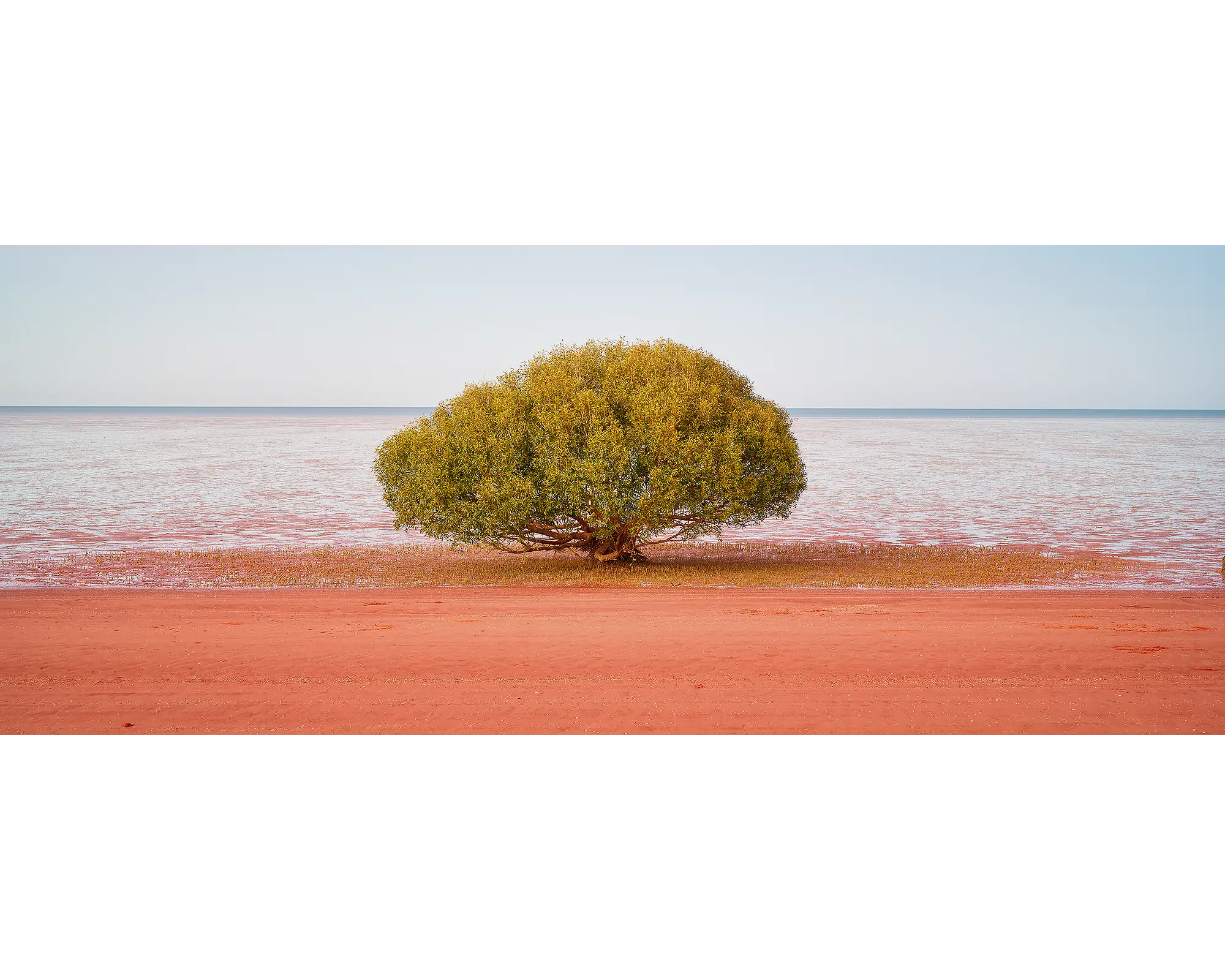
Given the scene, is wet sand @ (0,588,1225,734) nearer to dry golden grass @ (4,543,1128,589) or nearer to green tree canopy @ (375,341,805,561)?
dry golden grass @ (4,543,1128,589)

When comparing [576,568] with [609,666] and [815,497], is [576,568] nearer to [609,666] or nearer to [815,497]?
[609,666]

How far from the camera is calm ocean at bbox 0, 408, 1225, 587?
20844 mm

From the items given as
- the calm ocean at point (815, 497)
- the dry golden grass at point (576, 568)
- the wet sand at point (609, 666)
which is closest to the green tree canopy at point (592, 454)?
the dry golden grass at point (576, 568)

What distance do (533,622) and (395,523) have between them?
573cm

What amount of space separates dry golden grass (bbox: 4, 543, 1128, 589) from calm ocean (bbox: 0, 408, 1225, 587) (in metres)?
1.46

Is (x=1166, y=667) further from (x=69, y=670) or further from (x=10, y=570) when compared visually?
(x=10, y=570)

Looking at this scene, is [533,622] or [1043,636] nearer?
[1043,636]

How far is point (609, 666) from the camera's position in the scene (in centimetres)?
912

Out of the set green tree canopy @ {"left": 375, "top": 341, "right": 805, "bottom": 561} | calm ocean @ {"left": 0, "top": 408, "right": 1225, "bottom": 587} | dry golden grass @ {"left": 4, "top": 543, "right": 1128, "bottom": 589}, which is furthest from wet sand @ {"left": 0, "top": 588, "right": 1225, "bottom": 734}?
calm ocean @ {"left": 0, "top": 408, "right": 1225, "bottom": 587}

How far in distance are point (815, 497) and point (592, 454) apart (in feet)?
55.9

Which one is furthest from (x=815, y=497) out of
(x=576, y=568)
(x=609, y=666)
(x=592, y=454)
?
(x=609, y=666)

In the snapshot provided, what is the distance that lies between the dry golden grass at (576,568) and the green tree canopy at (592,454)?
82 cm

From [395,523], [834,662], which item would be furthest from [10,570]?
[834,662]

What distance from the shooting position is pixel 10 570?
53.8 feet
